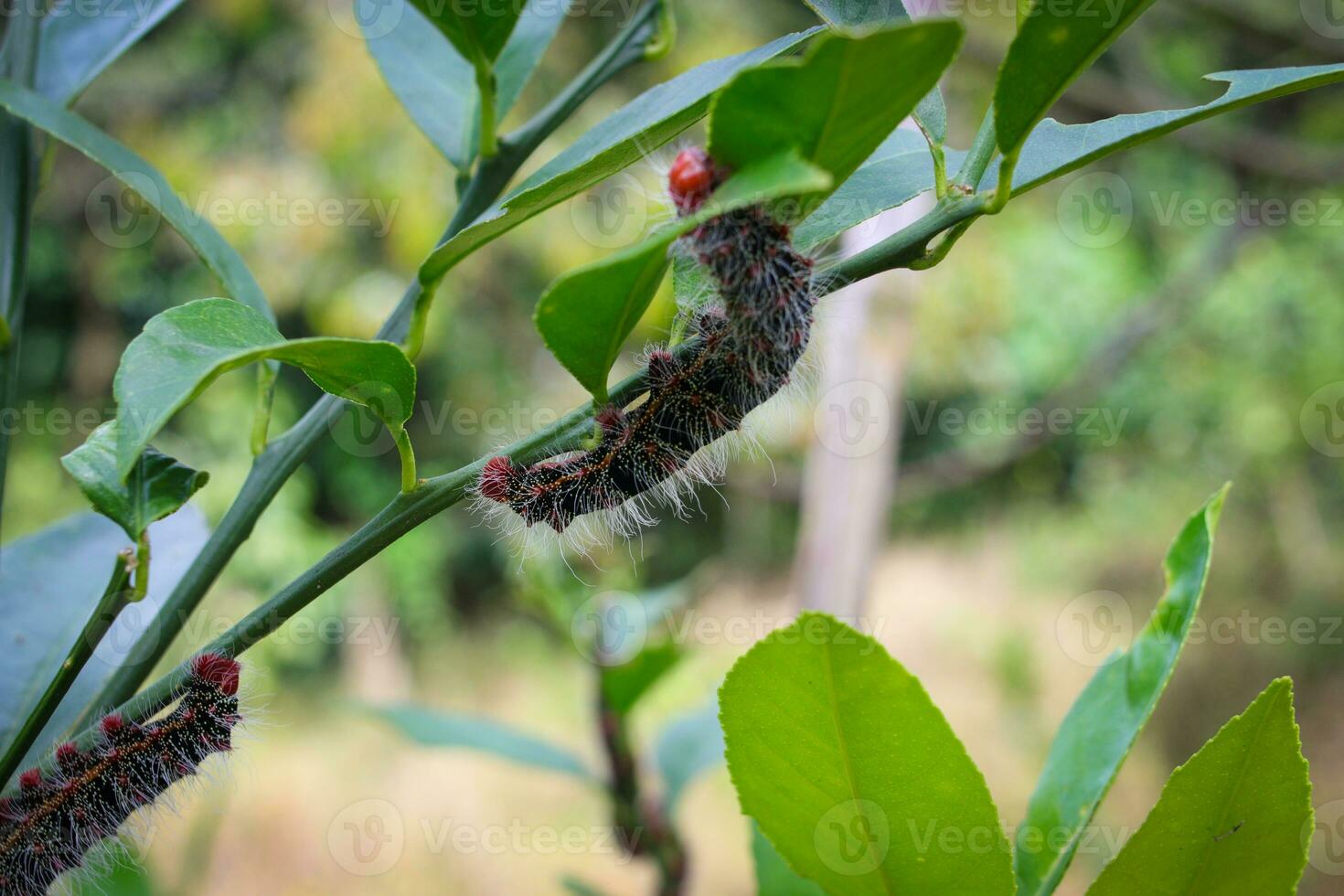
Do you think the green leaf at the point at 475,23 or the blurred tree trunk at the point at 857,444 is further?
the blurred tree trunk at the point at 857,444

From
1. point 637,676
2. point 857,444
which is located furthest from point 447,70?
point 857,444

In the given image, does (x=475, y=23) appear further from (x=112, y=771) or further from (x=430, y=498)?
(x=112, y=771)

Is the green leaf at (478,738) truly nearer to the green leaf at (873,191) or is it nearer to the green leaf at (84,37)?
the green leaf at (84,37)

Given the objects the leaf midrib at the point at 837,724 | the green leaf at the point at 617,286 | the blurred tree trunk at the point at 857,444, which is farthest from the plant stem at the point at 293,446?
the blurred tree trunk at the point at 857,444

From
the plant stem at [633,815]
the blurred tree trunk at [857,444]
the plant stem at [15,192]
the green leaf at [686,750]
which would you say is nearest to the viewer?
the plant stem at [15,192]

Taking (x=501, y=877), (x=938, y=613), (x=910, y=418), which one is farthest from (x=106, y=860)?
(x=910, y=418)
